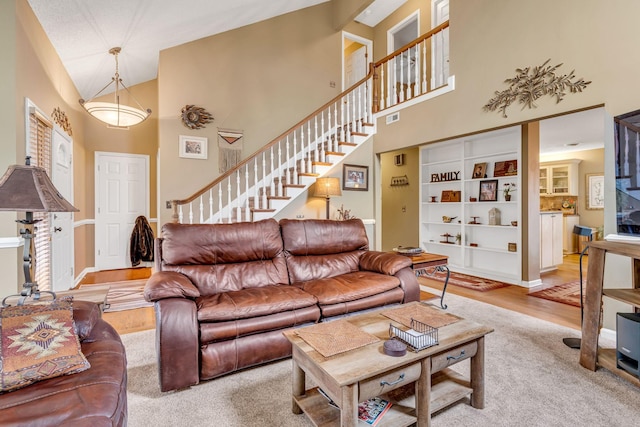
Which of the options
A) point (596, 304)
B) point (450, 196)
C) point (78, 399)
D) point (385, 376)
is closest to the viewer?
point (78, 399)

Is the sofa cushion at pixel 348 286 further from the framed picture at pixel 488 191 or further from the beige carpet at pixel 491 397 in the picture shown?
the framed picture at pixel 488 191

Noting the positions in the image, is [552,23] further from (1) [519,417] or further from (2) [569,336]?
(1) [519,417]

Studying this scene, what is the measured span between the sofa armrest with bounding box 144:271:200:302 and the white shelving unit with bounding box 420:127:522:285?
4.65 meters

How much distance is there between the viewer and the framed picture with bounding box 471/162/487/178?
524cm

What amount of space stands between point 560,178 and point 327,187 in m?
6.89

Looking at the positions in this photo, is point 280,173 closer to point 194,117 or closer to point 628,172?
point 194,117

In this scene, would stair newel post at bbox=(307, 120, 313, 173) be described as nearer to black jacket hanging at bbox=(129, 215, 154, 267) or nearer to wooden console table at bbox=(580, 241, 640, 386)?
black jacket hanging at bbox=(129, 215, 154, 267)

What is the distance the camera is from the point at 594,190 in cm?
747

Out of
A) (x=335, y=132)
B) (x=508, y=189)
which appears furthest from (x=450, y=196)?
(x=335, y=132)

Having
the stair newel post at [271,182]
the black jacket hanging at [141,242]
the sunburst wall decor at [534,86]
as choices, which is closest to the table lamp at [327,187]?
the stair newel post at [271,182]

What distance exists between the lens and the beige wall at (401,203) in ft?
20.9

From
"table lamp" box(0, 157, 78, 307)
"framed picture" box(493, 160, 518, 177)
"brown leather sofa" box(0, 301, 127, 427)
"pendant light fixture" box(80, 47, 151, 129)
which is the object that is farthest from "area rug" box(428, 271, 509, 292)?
"pendant light fixture" box(80, 47, 151, 129)

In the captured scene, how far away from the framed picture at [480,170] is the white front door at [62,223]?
6059mm

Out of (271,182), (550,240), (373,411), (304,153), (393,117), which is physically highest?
(393,117)
